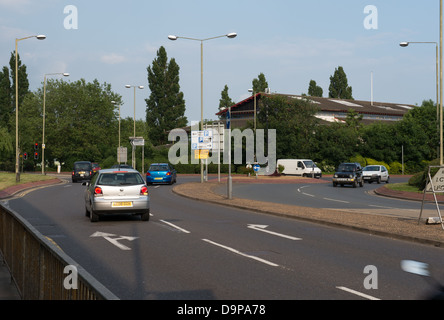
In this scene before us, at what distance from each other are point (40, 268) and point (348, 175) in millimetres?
36006

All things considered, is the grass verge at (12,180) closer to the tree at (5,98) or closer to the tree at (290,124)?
the tree at (290,124)

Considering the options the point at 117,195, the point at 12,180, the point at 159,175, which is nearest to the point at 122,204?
the point at 117,195

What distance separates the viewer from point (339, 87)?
107 metres

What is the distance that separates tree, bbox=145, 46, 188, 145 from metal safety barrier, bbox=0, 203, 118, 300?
80.2 m

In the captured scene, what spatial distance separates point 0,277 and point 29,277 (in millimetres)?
2111

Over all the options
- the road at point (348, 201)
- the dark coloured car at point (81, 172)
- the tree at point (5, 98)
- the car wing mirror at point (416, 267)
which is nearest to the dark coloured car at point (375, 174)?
the road at point (348, 201)

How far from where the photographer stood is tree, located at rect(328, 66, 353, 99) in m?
107

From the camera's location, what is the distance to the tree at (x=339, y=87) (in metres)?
107

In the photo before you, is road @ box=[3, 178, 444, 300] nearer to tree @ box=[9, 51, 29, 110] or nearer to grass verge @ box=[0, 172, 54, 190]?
grass verge @ box=[0, 172, 54, 190]

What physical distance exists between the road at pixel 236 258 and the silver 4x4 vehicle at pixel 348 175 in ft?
80.4

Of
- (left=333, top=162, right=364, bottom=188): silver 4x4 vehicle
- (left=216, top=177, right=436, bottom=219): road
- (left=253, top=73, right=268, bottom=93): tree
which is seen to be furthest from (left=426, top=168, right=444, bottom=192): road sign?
(left=253, top=73, right=268, bottom=93): tree


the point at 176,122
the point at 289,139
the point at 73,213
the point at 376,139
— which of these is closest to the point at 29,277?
the point at 73,213

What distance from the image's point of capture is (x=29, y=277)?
629 cm
